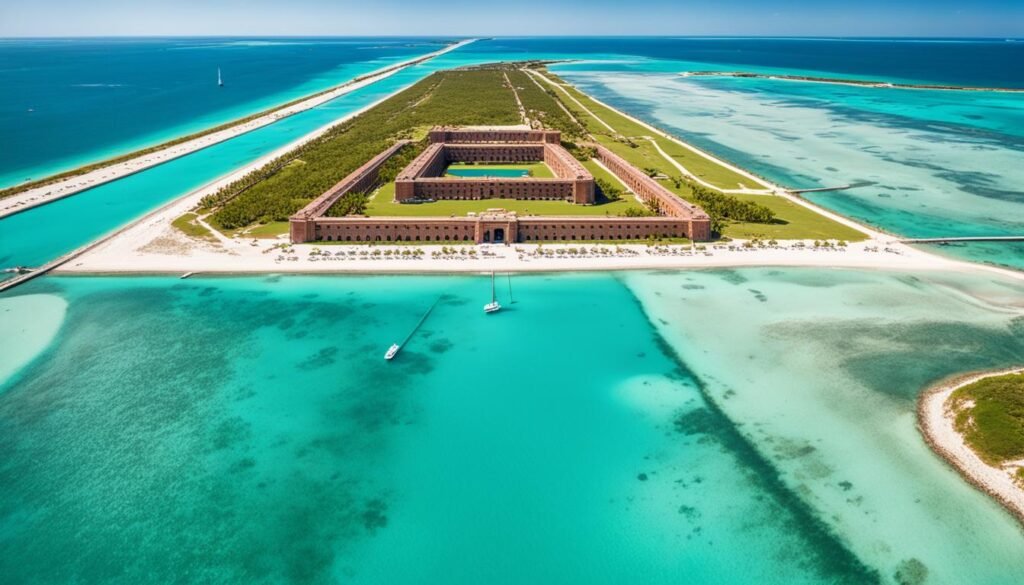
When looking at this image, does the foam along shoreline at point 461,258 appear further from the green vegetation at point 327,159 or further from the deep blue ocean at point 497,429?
the green vegetation at point 327,159

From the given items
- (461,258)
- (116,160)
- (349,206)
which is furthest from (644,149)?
(116,160)

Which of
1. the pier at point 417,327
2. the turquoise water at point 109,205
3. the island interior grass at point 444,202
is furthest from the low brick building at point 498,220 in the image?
the turquoise water at point 109,205

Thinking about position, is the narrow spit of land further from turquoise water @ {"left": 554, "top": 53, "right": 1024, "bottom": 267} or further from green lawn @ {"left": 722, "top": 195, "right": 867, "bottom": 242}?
turquoise water @ {"left": 554, "top": 53, "right": 1024, "bottom": 267}

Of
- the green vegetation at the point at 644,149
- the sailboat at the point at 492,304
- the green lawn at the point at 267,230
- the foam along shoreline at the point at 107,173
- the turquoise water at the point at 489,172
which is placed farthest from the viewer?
the turquoise water at the point at 489,172

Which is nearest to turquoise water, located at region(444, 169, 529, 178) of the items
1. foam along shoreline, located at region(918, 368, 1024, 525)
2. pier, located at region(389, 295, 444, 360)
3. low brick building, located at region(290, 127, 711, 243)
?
low brick building, located at region(290, 127, 711, 243)

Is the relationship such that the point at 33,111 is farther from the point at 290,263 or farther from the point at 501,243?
the point at 501,243

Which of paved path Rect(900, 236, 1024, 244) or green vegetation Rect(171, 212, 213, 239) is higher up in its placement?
green vegetation Rect(171, 212, 213, 239)

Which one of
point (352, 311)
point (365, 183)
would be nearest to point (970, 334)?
point (352, 311)
